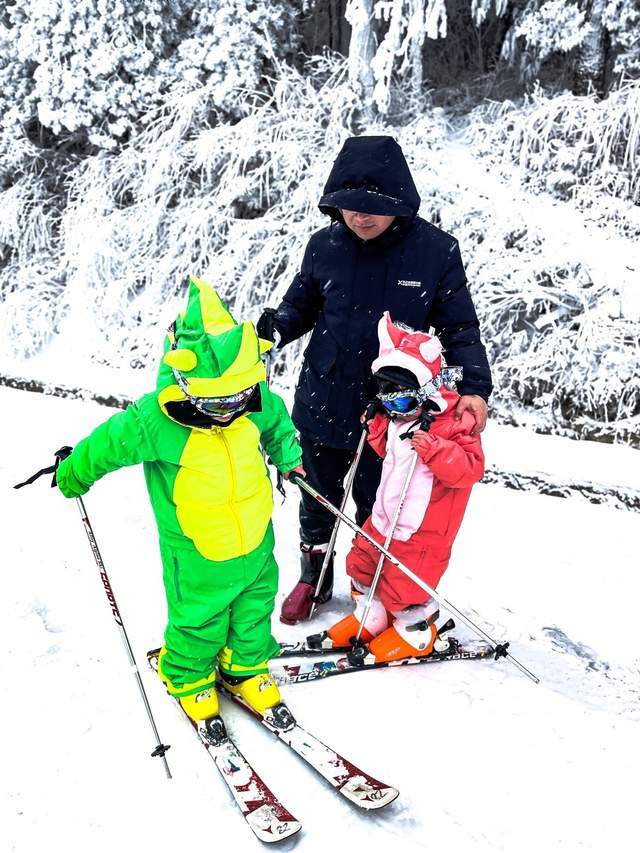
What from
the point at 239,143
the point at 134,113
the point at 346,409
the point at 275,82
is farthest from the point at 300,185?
the point at 346,409

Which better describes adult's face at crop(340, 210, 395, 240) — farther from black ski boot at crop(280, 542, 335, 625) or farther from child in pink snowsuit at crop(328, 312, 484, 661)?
black ski boot at crop(280, 542, 335, 625)

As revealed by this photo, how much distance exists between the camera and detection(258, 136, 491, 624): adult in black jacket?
2.73 meters

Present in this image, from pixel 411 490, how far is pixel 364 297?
0.87 m

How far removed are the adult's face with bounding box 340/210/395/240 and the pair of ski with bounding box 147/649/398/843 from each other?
6.50ft

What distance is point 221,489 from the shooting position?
2457mm

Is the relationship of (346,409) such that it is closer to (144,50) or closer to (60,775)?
(60,775)

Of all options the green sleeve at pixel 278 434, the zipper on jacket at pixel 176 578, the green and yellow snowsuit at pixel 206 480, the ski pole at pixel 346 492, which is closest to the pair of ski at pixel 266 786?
the green and yellow snowsuit at pixel 206 480

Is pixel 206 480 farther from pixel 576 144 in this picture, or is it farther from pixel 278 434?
pixel 576 144

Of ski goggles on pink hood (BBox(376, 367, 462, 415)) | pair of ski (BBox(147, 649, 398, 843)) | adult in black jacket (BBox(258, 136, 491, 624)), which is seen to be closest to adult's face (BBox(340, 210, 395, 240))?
adult in black jacket (BBox(258, 136, 491, 624))

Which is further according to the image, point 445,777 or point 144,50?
point 144,50

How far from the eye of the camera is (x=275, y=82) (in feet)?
24.4

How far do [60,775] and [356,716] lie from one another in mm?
1152

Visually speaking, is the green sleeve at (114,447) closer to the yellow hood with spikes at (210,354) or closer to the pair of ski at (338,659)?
the yellow hood with spikes at (210,354)

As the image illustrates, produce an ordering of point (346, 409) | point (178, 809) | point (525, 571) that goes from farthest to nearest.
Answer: point (525, 571) < point (346, 409) < point (178, 809)
